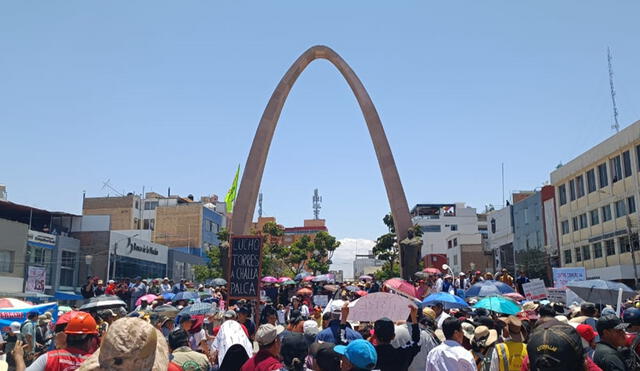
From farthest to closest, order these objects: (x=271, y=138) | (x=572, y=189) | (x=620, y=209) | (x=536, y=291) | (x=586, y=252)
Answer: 1. (x=572, y=189)
2. (x=586, y=252)
3. (x=620, y=209)
4. (x=271, y=138)
5. (x=536, y=291)

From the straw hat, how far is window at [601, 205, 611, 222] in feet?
129

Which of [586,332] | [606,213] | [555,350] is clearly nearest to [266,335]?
[555,350]

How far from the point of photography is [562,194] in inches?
1756

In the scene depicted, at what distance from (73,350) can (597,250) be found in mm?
40133

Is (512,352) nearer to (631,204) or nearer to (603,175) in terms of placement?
(631,204)

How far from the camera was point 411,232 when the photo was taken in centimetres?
2498

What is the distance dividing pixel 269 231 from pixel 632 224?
113 ft

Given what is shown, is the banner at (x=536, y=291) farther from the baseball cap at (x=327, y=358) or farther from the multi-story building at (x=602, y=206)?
the multi-story building at (x=602, y=206)

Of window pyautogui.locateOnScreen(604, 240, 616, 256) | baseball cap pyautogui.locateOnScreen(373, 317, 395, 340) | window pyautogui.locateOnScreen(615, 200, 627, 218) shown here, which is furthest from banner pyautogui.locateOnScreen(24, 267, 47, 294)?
window pyautogui.locateOnScreen(615, 200, 627, 218)

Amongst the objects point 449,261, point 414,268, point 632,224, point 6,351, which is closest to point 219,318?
point 6,351

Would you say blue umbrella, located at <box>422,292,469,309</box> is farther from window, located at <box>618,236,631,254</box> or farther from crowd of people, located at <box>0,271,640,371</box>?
window, located at <box>618,236,631,254</box>

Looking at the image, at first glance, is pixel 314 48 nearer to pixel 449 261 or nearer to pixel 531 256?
pixel 531 256

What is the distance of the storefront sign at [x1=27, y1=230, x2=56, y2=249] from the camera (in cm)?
3447

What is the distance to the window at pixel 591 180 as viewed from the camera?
39.4m
